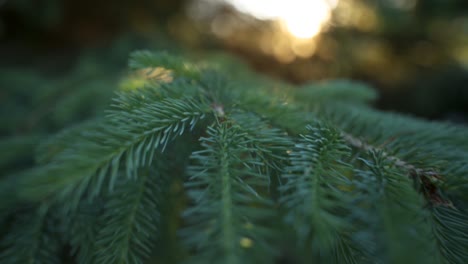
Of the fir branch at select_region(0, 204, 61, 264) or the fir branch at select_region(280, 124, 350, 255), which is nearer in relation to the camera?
the fir branch at select_region(280, 124, 350, 255)

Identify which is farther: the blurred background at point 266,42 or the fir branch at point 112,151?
the blurred background at point 266,42

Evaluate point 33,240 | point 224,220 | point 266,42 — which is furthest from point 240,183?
point 266,42

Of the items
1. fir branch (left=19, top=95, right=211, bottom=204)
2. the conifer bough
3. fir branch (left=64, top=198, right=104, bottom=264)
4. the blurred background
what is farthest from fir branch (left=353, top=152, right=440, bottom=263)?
the blurred background

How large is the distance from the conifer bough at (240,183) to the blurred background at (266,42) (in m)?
0.66

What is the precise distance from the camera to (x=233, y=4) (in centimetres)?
168

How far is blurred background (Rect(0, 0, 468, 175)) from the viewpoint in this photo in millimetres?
1178

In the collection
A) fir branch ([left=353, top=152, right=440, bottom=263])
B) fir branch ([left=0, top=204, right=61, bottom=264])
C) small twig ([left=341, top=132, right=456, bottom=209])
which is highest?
small twig ([left=341, top=132, right=456, bottom=209])

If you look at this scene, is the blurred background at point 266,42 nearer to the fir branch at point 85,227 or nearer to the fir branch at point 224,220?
the fir branch at point 85,227

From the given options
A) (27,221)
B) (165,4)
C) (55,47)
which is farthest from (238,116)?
(55,47)

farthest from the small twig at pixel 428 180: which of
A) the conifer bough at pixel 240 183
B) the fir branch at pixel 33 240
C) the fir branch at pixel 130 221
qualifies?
the fir branch at pixel 33 240

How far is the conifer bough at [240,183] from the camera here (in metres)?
0.23

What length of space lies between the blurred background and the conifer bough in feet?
2.16

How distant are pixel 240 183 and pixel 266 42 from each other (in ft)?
5.22

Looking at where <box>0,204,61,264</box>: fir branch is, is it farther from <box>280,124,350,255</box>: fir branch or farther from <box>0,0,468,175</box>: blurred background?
<box>0,0,468,175</box>: blurred background
